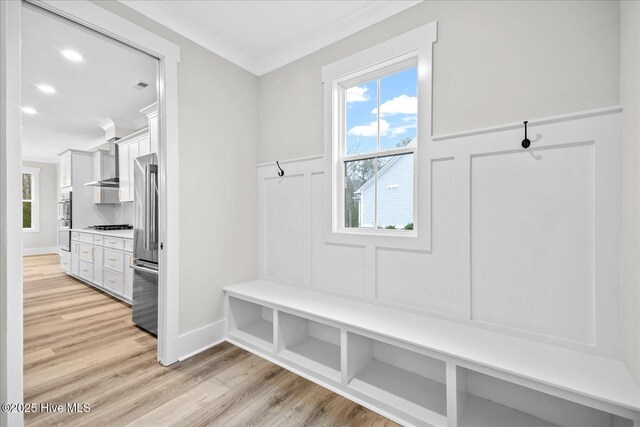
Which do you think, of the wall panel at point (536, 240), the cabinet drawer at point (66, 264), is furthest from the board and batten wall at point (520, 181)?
the cabinet drawer at point (66, 264)

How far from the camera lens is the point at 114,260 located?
3963 mm

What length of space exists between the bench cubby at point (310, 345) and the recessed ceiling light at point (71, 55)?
10.2ft

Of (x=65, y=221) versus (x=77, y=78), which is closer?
(x=77, y=78)

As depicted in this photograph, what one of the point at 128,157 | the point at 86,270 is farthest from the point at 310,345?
the point at 86,270

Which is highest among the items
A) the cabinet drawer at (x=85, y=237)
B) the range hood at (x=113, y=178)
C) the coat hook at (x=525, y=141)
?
the range hood at (x=113, y=178)

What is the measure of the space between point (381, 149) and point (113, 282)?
4046mm

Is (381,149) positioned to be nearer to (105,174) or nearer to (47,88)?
(47,88)

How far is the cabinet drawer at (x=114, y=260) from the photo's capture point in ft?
12.5

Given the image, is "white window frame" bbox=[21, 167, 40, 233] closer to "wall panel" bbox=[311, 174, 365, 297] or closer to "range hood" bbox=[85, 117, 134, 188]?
"range hood" bbox=[85, 117, 134, 188]

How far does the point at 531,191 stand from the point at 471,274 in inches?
22.9

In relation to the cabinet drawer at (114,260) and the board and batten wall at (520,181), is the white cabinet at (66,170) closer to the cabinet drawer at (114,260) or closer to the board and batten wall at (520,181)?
the cabinet drawer at (114,260)

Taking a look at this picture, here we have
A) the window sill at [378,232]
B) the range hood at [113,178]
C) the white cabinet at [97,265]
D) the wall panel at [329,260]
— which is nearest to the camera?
the window sill at [378,232]

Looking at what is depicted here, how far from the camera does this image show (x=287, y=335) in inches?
92.7

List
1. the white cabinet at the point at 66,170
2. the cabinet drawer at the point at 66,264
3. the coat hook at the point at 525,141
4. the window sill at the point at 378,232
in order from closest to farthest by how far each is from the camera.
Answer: the coat hook at the point at 525,141
the window sill at the point at 378,232
the cabinet drawer at the point at 66,264
the white cabinet at the point at 66,170
